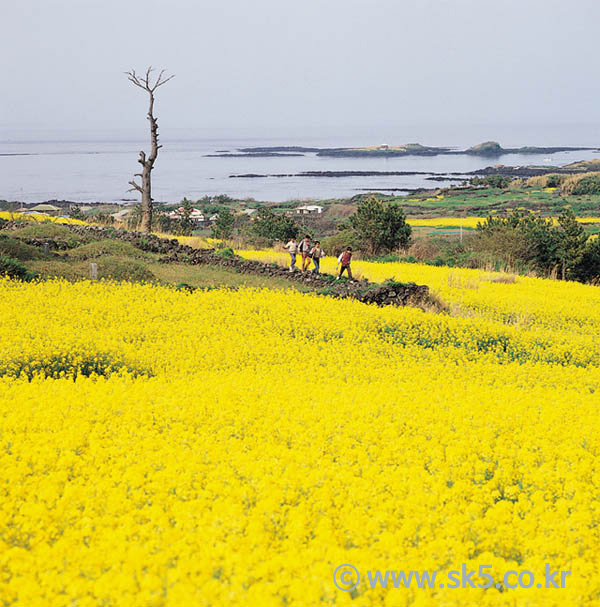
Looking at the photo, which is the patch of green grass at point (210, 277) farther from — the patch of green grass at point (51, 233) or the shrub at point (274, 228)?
the shrub at point (274, 228)

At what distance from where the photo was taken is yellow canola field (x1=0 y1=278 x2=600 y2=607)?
11.6ft

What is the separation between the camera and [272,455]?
18.0 ft

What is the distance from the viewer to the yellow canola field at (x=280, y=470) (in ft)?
11.6

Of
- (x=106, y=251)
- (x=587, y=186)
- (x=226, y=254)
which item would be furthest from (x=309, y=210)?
(x=106, y=251)

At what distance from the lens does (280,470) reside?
499 centimetres

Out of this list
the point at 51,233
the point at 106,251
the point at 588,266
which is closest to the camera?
the point at 106,251

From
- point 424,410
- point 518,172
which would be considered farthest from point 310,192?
point 424,410

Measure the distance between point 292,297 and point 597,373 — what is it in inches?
287

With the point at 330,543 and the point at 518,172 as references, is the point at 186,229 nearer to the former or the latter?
the point at 330,543

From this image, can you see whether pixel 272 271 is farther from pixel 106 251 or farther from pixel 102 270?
pixel 106 251

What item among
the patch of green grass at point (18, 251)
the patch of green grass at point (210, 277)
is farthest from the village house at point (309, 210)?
the patch of green grass at point (18, 251)

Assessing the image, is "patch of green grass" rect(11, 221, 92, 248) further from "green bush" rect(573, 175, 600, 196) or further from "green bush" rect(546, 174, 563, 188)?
"green bush" rect(546, 174, 563, 188)

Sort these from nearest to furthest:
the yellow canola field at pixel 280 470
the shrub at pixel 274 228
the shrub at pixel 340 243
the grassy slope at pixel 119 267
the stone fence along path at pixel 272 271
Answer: the yellow canola field at pixel 280 470, the stone fence along path at pixel 272 271, the grassy slope at pixel 119 267, the shrub at pixel 340 243, the shrub at pixel 274 228

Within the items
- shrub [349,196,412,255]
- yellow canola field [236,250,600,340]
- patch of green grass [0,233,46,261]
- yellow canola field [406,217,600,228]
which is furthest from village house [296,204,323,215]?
patch of green grass [0,233,46,261]
